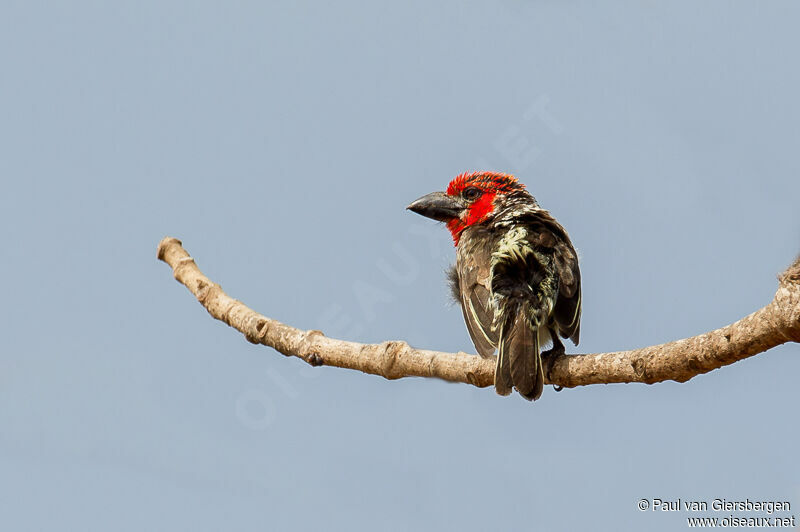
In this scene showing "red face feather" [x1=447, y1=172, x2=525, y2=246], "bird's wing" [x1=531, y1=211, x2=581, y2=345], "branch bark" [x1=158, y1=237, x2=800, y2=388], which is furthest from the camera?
"red face feather" [x1=447, y1=172, x2=525, y2=246]

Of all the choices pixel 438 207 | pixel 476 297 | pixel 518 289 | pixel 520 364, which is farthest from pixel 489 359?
pixel 438 207

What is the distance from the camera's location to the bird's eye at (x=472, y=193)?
21.3 feet

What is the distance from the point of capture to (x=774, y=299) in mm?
3139

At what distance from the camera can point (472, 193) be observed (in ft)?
21.4

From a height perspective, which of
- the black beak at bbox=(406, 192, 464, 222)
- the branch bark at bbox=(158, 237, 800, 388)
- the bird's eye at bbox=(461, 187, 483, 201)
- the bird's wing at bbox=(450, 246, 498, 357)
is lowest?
the branch bark at bbox=(158, 237, 800, 388)

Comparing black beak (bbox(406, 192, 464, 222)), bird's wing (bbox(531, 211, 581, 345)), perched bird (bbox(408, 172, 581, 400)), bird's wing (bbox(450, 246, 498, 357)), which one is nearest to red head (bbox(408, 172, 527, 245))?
black beak (bbox(406, 192, 464, 222))

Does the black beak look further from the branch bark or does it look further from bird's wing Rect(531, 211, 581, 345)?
the branch bark

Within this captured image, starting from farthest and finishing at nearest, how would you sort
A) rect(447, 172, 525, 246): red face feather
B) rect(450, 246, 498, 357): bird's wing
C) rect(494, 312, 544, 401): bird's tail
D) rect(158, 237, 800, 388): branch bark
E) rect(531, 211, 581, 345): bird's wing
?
rect(447, 172, 525, 246): red face feather → rect(531, 211, 581, 345): bird's wing → rect(450, 246, 498, 357): bird's wing → rect(494, 312, 544, 401): bird's tail → rect(158, 237, 800, 388): branch bark

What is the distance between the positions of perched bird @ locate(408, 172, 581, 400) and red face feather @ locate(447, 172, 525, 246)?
18 centimetres

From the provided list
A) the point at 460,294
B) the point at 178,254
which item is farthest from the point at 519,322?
the point at 178,254

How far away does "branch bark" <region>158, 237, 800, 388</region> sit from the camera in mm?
3197

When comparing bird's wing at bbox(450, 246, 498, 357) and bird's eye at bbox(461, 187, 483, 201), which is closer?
bird's wing at bbox(450, 246, 498, 357)

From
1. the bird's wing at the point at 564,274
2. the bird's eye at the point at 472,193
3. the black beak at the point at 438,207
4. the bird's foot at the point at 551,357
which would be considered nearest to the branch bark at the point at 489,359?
the bird's foot at the point at 551,357

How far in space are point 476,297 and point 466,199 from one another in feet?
5.02
